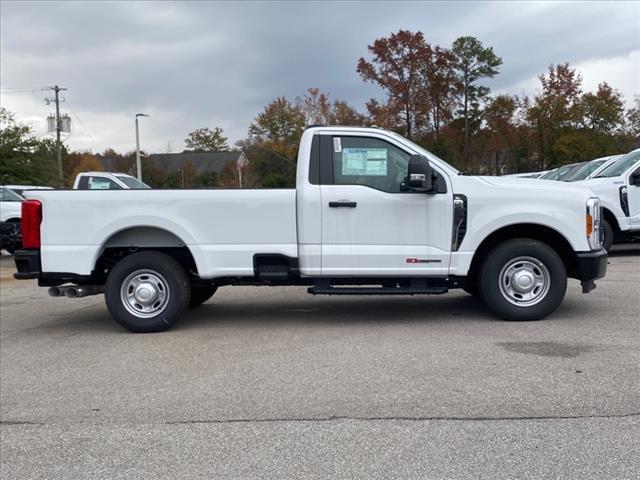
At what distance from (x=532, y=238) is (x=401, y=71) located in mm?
25405

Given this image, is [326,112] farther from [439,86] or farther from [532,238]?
[532,238]

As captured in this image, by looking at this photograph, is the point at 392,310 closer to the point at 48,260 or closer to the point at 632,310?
the point at 632,310

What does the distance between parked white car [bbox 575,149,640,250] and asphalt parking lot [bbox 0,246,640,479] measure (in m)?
4.58

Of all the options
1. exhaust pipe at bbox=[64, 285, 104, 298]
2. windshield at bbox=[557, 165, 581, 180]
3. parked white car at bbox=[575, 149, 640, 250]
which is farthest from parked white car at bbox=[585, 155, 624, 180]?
exhaust pipe at bbox=[64, 285, 104, 298]

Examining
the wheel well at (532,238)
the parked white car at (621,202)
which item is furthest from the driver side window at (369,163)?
the parked white car at (621,202)

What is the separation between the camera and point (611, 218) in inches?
450

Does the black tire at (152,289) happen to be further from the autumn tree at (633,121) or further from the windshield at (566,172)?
the autumn tree at (633,121)

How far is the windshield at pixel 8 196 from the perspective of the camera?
16.2 metres

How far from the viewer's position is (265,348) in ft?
19.4

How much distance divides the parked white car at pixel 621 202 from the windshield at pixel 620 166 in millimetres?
32

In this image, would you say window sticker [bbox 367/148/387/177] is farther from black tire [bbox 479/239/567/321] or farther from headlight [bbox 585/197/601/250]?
headlight [bbox 585/197/601/250]

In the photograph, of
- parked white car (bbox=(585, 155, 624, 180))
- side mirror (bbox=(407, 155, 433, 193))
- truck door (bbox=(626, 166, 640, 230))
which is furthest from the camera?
parked white car (bbox=(585, 155, 624, 180))

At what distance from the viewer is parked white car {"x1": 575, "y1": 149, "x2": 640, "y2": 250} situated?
11.3 metres

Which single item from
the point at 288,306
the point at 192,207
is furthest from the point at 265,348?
the point at 288,306
